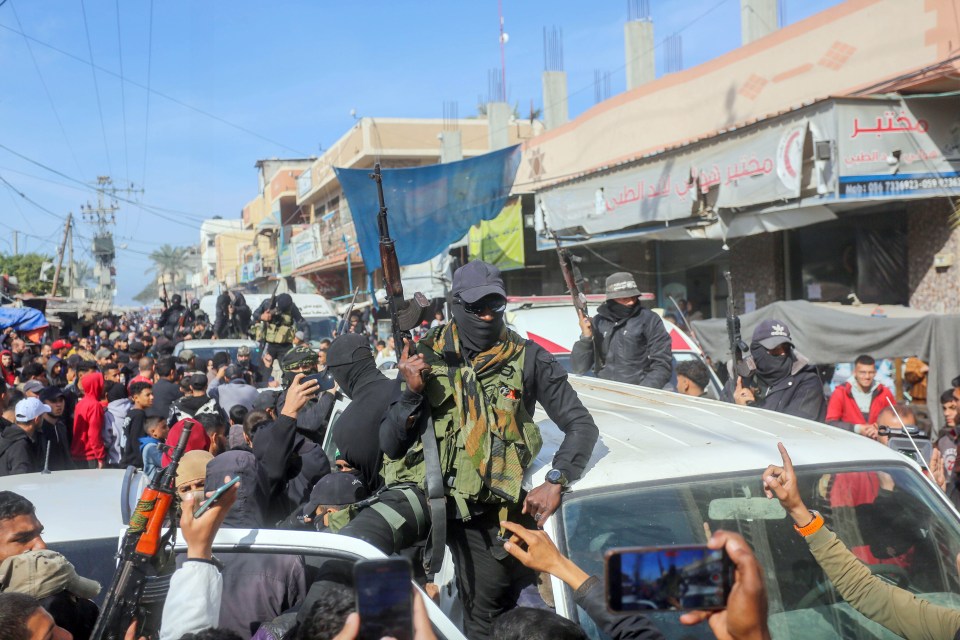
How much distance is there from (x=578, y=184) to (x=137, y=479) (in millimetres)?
12572

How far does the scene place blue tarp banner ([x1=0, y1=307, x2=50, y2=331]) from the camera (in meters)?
14.1

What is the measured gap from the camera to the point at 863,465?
2844 millimetres

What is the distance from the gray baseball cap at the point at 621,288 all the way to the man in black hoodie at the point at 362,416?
230 centimetres

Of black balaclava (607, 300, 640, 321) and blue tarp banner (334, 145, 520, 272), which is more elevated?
blue tarp banner (334, 145, 520, 272)

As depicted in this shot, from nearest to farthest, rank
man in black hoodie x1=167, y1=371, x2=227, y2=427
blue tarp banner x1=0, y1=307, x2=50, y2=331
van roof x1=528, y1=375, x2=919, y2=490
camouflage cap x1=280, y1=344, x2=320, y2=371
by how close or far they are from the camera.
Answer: van roof x1=528, y1=375, x2=919, y2=490 → camouflage cap x1=280, y1=344, x2=320, y2=371 → man in black hoodie x1=167, y1=371, x2=227, y2=427 → blue tarp banner x1=0, y1=307, x2=50, y2=331

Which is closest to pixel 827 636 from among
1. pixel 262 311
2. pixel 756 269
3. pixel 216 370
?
pixel 216 370

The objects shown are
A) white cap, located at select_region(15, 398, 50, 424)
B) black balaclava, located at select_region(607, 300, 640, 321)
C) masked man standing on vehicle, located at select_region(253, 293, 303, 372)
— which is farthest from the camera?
masked man standing on vehicle, located at select_region(253, 293, 303, 372)

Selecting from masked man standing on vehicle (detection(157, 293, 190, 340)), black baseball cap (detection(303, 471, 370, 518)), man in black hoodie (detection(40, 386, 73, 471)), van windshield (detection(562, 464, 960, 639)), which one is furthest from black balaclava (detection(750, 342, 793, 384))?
masked man standing on vehicle (detection(157, 293, 190, 340))

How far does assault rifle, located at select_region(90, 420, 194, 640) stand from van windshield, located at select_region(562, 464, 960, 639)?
1.19m

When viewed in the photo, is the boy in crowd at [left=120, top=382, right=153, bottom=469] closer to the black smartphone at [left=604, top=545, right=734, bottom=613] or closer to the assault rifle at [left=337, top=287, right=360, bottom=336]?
the assault rifle at [left=337, top=287, right=360, bottom=336]

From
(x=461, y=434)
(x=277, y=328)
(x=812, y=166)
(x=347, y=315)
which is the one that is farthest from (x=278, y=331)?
(x=461, y=434)

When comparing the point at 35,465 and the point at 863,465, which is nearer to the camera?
the point at 863,465

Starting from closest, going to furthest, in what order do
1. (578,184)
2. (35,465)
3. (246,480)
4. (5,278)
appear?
(246,480), (35,465), (578,184), (5,278)

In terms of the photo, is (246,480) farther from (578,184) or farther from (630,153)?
(630,153)
